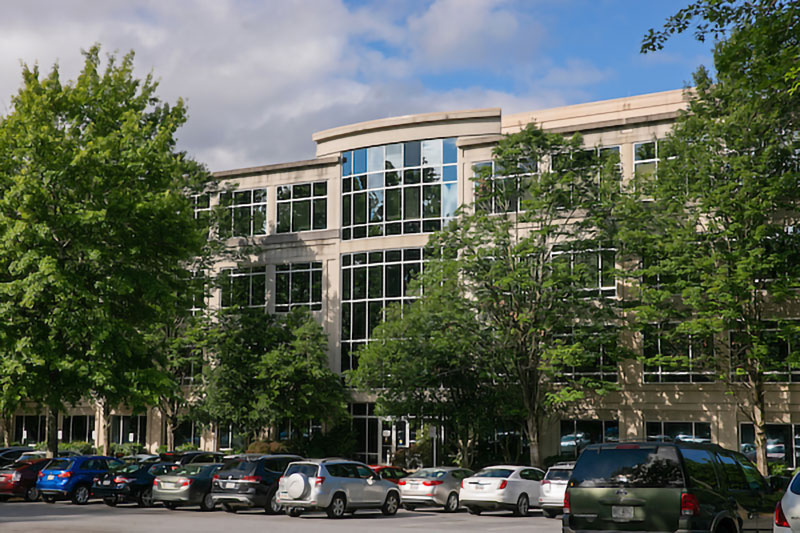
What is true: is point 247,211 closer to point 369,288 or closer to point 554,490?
point 369,288

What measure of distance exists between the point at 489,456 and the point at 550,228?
11.8 metres

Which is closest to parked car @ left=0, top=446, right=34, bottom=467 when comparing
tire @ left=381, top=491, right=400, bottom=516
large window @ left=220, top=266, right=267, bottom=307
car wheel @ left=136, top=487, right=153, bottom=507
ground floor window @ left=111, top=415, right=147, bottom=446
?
car wheel @ left=136, top=487, right=153, bottom=507

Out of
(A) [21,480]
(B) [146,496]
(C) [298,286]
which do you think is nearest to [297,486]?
(B) [146,496]

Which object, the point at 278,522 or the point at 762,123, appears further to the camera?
the point at 762,123

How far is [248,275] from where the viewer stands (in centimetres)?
5319

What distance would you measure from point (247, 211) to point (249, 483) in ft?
102

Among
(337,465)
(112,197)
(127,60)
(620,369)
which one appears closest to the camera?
(337,465)

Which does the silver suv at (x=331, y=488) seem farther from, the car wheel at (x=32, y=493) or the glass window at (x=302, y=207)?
the glass window at (x=302, y=207)

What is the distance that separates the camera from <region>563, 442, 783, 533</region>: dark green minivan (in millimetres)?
12445

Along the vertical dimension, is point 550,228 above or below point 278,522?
above

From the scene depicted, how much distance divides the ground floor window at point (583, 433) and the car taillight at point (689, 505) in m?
30.9

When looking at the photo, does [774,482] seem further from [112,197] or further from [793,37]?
[112,197]

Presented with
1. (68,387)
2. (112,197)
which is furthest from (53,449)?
(112,197)

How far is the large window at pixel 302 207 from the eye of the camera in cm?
5153
